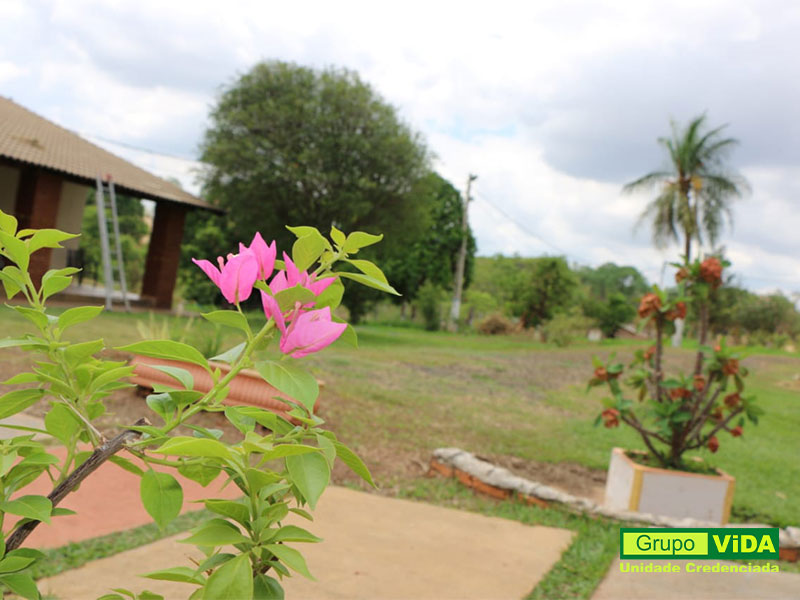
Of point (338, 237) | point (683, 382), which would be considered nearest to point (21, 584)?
point (338, 237)

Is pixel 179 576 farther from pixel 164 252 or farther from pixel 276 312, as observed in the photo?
pixel 164 252

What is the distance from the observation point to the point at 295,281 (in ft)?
2.23

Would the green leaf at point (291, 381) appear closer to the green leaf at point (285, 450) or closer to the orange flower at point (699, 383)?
the green leaf at point (285, 450)

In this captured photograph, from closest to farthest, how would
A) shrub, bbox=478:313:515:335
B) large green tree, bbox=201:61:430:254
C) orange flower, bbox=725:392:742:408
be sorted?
orange flower, bbox=725:392:742:408
large green tree, bbox=201:61:430:254
shrub, bbox=478:313:515:335

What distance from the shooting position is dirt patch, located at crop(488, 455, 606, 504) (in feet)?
16.7

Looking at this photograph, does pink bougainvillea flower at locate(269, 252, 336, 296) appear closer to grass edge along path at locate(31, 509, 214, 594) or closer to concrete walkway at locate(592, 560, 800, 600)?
grass edge along path at locate(31, 509, 214, 594)

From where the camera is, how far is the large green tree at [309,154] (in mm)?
15312

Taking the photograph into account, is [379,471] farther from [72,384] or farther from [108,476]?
[72,384]

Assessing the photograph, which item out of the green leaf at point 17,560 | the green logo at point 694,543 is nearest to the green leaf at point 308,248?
the green leaf at point 17,560

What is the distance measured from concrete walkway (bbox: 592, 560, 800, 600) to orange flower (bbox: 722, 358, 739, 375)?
1323 mm

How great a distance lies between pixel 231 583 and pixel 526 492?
392 cm

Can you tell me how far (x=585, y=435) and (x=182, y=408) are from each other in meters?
7.00

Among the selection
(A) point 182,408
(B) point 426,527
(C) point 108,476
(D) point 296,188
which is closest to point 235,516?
(A) point 182,408

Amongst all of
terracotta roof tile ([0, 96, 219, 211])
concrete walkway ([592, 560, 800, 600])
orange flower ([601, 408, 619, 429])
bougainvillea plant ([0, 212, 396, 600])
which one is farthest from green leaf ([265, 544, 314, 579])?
terracotta roof tile ([0, 96, 219, 211])
